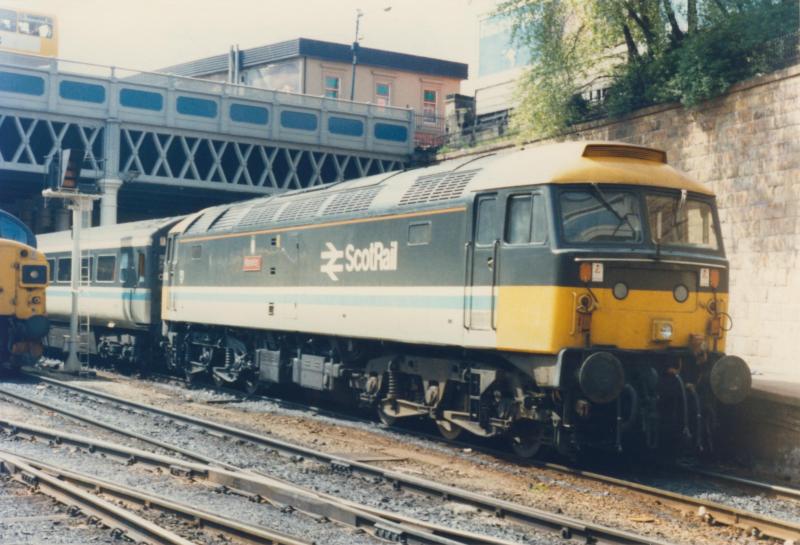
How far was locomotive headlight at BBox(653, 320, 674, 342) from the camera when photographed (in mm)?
11398

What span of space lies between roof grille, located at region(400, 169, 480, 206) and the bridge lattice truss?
830 inches

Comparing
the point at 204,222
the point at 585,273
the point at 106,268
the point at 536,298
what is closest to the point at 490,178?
the point at 536,298

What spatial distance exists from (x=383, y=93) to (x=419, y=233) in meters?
45.2

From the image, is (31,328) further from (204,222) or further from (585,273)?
(585,273)

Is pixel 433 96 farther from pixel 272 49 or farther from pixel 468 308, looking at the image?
pixel 468 308

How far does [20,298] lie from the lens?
67.7 ft

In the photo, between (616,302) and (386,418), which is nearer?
(616,302)

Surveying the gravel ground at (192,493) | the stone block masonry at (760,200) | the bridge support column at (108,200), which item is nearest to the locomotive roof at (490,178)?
the gravel ground at (192,493)

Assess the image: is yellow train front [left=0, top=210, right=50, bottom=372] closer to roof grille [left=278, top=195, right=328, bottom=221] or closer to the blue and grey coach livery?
the blue and grey coach livery

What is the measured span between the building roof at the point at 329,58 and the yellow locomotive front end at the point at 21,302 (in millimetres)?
34838

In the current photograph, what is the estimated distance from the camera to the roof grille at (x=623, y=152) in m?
11.8

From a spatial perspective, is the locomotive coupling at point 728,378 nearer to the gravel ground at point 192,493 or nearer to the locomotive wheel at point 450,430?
the locomotive wheel at point 450,430

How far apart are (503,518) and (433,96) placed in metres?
51.4

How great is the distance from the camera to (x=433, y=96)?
2333 inches
